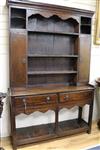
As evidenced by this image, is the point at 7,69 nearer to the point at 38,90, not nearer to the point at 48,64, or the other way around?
the point at 38,90

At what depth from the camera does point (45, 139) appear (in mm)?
2553

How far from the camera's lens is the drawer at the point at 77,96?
8.23 ft

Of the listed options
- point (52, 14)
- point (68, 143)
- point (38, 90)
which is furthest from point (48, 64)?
point (68, 143)

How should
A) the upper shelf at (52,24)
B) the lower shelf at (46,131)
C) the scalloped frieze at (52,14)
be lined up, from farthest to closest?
the upper shelf at (52,24), the lower shelf at (46,131), the scalloped frieze at (52,14)

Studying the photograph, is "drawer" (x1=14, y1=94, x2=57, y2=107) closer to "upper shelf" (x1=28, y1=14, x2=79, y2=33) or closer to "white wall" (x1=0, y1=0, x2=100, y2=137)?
"white wall" (x1=0, y1=0, x2=100, y2=137)

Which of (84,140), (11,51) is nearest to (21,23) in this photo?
(11,51)

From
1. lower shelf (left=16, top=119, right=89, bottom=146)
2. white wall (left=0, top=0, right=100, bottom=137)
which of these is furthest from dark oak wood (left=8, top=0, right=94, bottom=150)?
white wall (left=0, top=0, right=100, bottom=137)

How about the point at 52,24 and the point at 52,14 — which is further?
the point at 52,24

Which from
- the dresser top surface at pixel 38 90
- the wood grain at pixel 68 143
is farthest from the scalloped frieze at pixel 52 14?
the wood grain at pixel 68 143

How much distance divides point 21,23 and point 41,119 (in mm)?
1649

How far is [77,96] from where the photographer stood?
2615 millimetres

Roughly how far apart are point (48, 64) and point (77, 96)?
719 millimetres

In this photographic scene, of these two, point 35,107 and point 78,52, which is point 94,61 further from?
point 35,107

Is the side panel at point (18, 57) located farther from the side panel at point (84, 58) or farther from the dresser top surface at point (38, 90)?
the side panel at point (84, 58)
